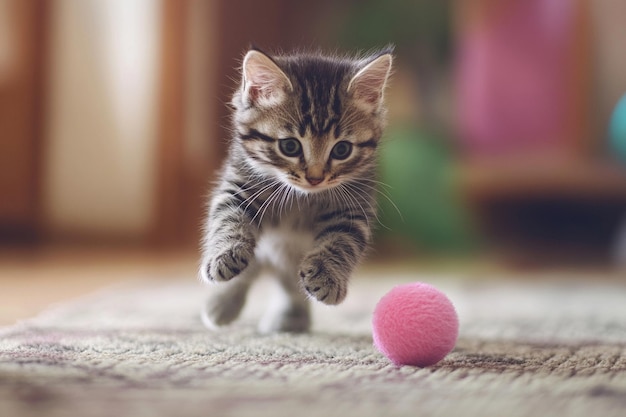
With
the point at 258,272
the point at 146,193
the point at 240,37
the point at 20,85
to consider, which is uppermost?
the point at 240,37

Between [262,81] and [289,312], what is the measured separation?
0.47 meters

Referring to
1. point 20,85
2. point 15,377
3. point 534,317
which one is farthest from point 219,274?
point 20,85

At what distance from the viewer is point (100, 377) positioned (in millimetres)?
1031

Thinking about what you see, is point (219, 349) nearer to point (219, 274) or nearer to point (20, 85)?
point (219, 274)

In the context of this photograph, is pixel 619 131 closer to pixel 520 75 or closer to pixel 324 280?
pixel 520 75

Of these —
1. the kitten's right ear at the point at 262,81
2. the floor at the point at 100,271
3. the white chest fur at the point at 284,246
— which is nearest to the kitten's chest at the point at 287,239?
the white chest fur at the point at 284,246

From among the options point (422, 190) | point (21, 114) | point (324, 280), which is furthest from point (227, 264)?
point (422, 190)

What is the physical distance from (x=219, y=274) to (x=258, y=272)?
0.30 metres

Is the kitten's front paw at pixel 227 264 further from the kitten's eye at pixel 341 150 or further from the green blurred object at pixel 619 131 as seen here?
the green blurred object at pixel 619 131

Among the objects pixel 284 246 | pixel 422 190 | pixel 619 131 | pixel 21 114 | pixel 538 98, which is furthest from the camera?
pixel 422 190

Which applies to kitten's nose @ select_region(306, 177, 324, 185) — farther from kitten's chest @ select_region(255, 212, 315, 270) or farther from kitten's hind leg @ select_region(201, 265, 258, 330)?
kitten's hind leg @ select_region(201, 265, 258, 330)

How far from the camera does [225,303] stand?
156 centimetres

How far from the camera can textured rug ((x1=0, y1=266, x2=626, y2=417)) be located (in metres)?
0.90

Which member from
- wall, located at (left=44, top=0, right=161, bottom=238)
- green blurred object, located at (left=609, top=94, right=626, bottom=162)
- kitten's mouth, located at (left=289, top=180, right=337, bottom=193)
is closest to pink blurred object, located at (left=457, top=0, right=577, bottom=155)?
green blurred object, located at (left=609, top=94, right=626, bottom=162)
